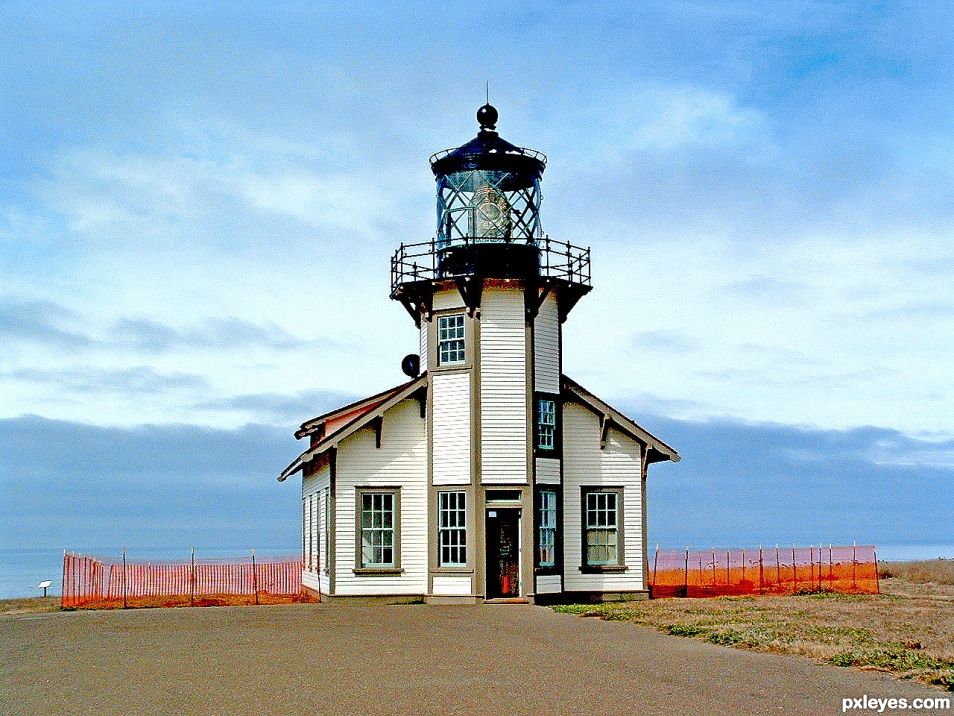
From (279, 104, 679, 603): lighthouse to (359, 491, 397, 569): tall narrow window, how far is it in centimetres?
3

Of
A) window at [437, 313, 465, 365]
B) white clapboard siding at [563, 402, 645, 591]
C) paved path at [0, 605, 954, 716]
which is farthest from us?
white clapboard siding at [563, 402, 645, 591]

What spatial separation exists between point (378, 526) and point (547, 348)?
17.8 ft

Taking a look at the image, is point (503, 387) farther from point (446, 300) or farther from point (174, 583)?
point (174, 583)

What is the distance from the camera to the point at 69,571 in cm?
3150

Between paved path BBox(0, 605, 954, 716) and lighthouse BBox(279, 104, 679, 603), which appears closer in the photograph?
paved path BBox(0, 605, 954, 716)

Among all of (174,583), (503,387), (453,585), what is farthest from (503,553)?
(174,583)

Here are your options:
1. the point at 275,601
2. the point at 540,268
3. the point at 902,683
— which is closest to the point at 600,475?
the point at 540,268

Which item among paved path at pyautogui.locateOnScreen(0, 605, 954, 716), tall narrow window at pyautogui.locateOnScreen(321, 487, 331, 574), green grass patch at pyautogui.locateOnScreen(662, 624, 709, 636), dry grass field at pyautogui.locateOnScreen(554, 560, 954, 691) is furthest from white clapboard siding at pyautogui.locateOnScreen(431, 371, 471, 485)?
green grass patch at pyautogui.locateOnScreen(662, 624, 709, 636)

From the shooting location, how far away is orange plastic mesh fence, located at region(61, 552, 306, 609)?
31078 mm

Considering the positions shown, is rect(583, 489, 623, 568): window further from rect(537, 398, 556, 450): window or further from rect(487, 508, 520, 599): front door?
rect(487, 508, 520, 599): front door

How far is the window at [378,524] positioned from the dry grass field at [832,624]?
4.40 meters

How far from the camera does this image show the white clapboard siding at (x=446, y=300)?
92.1ft

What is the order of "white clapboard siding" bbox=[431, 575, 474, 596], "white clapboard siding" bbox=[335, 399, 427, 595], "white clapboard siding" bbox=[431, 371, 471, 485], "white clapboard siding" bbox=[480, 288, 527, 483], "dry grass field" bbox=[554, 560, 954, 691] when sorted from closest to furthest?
1. "dry grass field" bbox=[554, 560, 954, 691]
2. "white clapboard siding" bbox=[431, 575, 474, 596]
3. "white clapboard siding" bbox=[480, 288, 527, 483]
4. "white clapboard siding" bbox=[431, 371, 471, 485]
5. "white clapboard siding" bbox=[335, 399, 427, 595]

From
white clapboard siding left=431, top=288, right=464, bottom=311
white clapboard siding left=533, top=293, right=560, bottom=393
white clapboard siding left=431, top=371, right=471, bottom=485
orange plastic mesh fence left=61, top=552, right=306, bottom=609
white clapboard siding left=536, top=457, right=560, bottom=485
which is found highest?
white clapboard siding left=431, top=288, right=464, bottom=311
